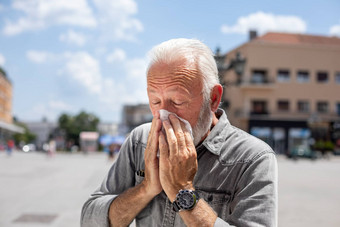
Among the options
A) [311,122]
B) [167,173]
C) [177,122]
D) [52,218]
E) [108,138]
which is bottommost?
[108,138]

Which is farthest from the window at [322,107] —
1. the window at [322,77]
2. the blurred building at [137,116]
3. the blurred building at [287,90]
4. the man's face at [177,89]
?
the man's face at [177,89]

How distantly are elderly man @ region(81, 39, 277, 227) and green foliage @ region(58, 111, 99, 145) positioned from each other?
96775mm

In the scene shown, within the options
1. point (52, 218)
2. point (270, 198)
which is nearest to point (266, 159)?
point (270, 198)

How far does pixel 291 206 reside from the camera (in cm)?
921

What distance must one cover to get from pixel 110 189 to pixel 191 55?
0.73 m

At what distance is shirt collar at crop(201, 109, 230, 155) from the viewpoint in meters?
1.69

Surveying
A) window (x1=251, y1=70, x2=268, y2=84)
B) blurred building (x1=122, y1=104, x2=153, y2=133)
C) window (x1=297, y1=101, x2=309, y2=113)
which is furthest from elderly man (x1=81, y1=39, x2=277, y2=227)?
window (x1=297, y1=101, x2=309, y2=113)

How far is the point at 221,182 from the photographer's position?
1.66 m

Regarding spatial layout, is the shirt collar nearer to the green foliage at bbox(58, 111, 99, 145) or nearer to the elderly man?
the elderly man

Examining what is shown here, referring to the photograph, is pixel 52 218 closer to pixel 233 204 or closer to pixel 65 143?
pixel 233 204

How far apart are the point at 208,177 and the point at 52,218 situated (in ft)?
21.1

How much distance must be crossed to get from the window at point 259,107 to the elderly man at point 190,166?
1841 inches

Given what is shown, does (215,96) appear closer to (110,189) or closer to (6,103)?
(110,189)

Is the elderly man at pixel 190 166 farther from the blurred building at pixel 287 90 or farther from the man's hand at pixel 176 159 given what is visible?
the blurred building at pixel 287 90
